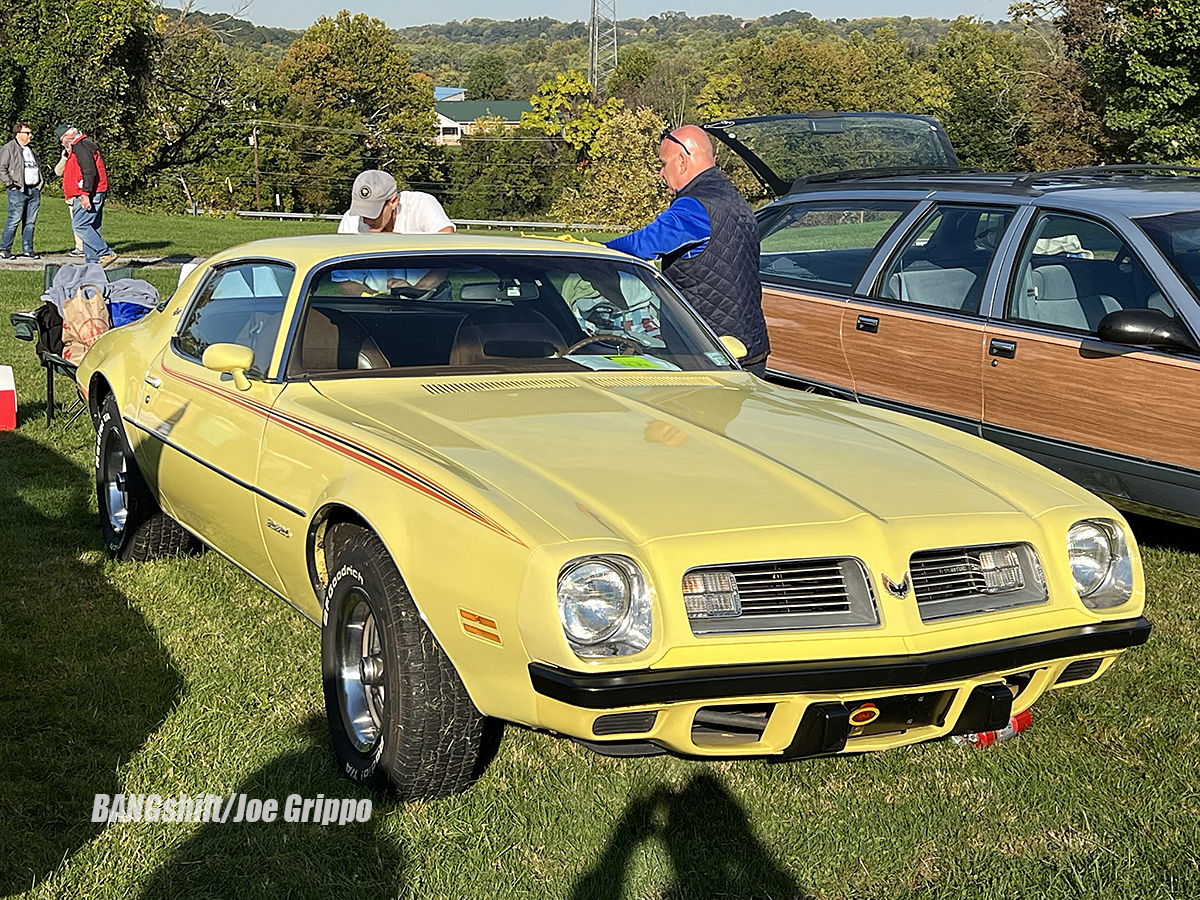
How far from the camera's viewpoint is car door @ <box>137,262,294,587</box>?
182 inches

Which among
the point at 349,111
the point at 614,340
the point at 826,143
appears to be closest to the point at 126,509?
the point at 614,340

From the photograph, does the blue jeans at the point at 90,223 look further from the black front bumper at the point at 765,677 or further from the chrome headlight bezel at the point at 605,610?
the black front bumper at the point at 765,677

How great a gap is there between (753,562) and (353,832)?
1291 millimetres

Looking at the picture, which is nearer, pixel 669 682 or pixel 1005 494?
pixel 669 682

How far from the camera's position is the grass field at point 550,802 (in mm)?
3414

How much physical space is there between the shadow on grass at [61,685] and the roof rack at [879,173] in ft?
16.4

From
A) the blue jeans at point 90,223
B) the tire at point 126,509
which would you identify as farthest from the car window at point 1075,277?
the blue jeans at point 90,223

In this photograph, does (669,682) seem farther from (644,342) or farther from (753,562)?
(644,342)

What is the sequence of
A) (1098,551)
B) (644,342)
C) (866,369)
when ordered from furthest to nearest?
(866,369) → (644,342) → (1098,551)

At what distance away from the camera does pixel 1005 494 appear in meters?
3.86

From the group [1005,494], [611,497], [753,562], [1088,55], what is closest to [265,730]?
[611,497]

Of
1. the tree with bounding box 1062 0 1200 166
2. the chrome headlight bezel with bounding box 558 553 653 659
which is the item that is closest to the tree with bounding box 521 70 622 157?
the tree with bounding box 1062 0 1200 166

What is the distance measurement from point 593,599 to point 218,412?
2.21 meters

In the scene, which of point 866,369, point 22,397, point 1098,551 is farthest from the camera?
point 22,397
